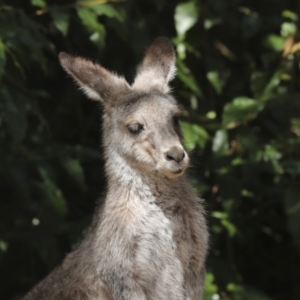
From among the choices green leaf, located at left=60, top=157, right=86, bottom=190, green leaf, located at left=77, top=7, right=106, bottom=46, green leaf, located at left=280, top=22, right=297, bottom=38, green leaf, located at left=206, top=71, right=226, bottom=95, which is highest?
green leaf, located at left=77, top=7, right=106, bottom=46

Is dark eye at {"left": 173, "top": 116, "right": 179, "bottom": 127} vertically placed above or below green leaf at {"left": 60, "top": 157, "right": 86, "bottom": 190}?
above

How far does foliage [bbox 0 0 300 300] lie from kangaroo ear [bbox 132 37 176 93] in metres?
0.48

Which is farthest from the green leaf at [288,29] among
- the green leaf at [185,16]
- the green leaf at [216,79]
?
the green leaf at [185,16]

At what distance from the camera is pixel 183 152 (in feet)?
17.7

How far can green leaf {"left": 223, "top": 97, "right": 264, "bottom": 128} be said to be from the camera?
6953mm

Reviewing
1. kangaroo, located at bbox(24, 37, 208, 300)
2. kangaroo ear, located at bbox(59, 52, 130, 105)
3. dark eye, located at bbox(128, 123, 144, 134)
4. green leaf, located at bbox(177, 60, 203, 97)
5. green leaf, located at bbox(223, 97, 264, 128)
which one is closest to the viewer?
kangaroo, located at bbox(24, 37, 208, 300)

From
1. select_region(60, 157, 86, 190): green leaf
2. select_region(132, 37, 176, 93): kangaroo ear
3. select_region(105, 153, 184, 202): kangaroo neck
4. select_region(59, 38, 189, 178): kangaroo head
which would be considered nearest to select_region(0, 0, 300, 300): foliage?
select_region(60, 157, 86, 190): green leaf

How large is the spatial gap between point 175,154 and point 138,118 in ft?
1.31

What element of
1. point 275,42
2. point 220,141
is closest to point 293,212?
point 220,141

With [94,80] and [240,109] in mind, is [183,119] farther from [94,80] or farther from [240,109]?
[94,80]

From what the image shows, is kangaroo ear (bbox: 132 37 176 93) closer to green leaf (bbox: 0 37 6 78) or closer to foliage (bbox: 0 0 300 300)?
foliage (bbox: 0 0 300 300)

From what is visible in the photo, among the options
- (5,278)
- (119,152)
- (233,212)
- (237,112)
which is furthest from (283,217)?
(119,152)

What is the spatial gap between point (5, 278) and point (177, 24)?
2453mm

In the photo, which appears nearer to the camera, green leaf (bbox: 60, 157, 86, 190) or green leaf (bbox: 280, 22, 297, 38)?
green leaf (bbox: 60, 157, 86, 190)
